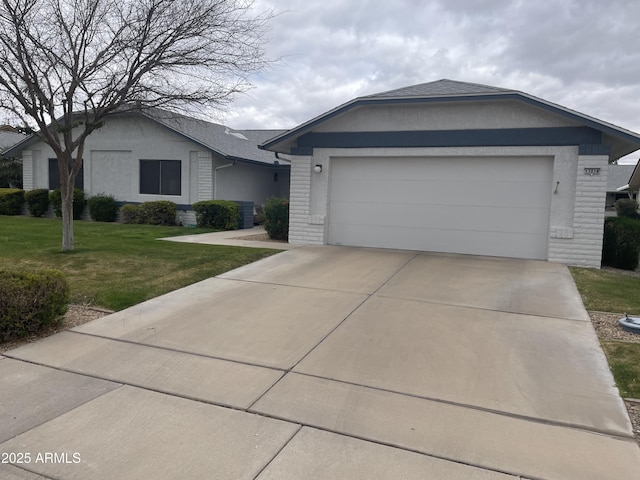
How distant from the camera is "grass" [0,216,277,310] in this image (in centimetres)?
790

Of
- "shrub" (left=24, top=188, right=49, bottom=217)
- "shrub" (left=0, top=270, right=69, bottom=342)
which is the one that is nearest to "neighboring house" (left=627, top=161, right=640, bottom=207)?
"shrub" (left=24, top=188, right=49, bottom=217)

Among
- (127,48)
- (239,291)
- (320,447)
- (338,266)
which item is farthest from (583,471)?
(127,48)

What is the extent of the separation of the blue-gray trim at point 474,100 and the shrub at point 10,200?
14061 millimetres

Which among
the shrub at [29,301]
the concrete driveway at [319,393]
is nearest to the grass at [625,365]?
the concrete driveway at [319,393]

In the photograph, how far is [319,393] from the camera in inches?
175

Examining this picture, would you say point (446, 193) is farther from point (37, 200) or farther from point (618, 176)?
point (618, 176)

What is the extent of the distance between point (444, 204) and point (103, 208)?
45.0 ft

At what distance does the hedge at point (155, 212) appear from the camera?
1902cm

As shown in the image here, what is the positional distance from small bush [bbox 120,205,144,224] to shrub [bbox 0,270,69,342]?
44.5ft

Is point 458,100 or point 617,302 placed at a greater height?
point 458,100

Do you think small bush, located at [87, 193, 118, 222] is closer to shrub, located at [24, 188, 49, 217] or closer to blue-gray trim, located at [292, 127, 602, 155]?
shrub, located at [24, 188, 49, 217]

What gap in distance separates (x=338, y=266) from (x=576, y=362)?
18.2ft

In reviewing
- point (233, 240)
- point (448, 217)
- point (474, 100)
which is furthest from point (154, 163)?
point (474, 100)

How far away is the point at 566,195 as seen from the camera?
11133 millimetres
